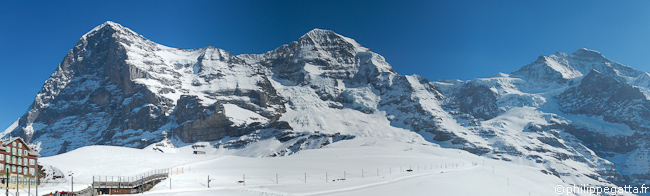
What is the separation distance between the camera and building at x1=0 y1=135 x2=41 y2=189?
165ft

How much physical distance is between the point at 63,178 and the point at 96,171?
31.0 ft

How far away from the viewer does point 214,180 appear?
64.9 m

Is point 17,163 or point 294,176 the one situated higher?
point 17,163

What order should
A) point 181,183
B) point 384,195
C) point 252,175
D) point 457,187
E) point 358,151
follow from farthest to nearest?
point 358,151, point 252,175, point 181,183, point 457,187, point 384,195

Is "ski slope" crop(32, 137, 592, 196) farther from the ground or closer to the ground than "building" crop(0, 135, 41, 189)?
closer to the ground

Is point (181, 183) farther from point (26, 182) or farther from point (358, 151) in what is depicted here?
point (358, 151)

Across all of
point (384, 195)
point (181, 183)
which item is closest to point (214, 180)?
point (181, 183)

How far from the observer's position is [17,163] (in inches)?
2076

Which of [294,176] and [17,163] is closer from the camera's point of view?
[17,163]

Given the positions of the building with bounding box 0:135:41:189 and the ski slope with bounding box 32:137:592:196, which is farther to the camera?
the ski slope with bounding box 32:137:592:196

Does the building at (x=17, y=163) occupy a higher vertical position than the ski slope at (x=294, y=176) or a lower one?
higher

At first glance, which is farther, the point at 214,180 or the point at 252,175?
the point at 252,175

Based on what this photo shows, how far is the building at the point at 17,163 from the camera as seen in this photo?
50438 millimetres

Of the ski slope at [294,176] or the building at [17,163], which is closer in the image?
the building at [17,163]
